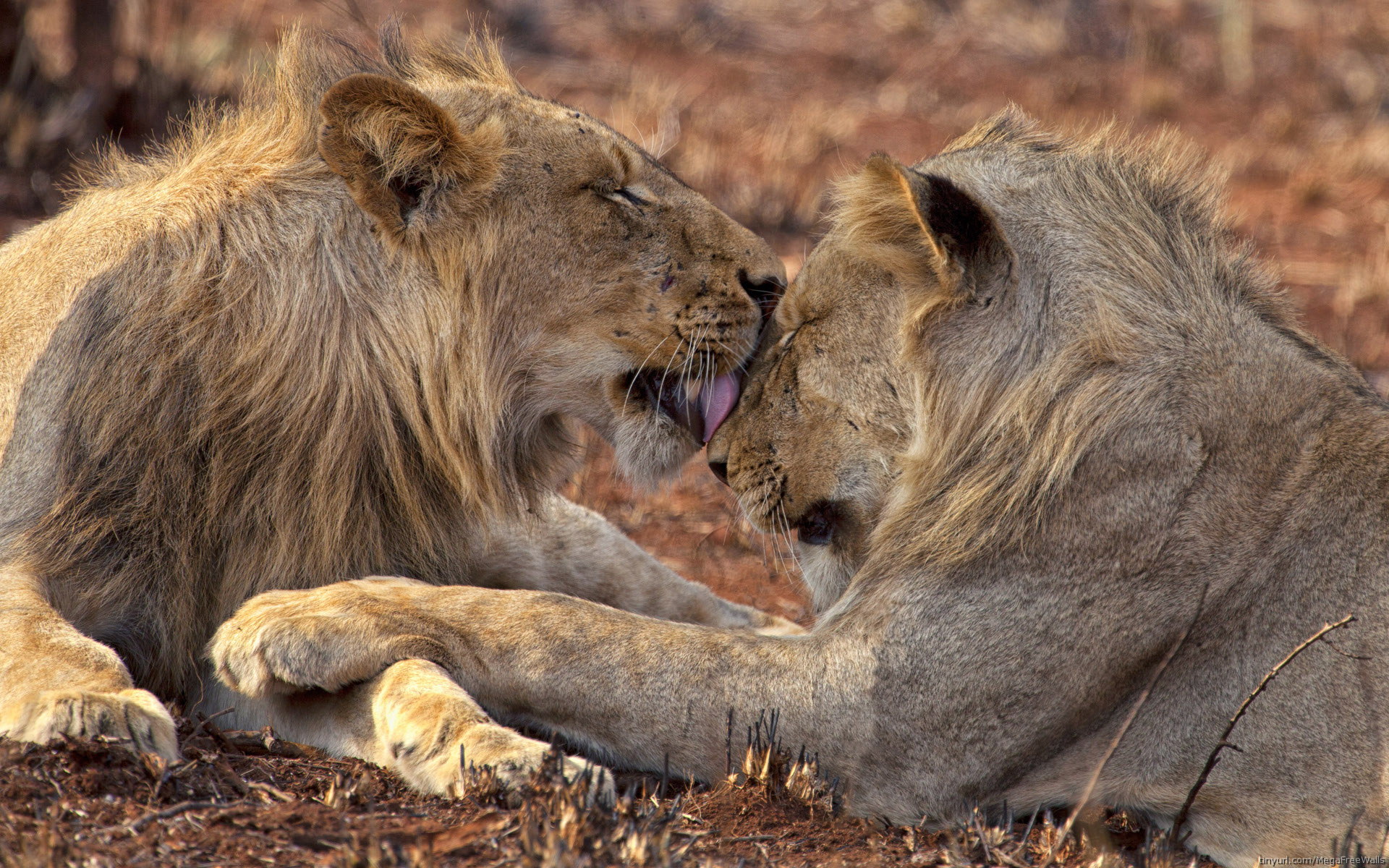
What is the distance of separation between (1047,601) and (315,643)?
143 cm

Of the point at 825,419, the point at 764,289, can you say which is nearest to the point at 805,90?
the point at 764,289

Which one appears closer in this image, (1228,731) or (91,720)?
(91,720)

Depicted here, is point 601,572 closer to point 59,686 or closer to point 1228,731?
point 59,686

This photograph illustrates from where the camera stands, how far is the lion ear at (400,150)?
3035 mm

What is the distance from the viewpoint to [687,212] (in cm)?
350

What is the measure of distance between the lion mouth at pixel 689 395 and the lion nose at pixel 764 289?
0.18 m

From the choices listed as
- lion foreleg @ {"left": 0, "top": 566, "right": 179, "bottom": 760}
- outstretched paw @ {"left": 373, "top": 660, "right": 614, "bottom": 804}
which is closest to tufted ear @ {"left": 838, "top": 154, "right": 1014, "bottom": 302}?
outstretched paw @ {"left": 373, "top": 660, "right": 614, "bottom": 804}

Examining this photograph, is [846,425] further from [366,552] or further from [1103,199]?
[366,552]

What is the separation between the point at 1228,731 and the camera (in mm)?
2645

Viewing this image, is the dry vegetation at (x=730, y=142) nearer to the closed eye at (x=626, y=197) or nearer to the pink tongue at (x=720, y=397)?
the pink tongue at (x=720, y=397)

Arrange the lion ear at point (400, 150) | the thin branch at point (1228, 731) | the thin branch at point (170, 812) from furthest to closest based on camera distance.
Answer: the lion ear at point (400, 150) < the thin branch at point (1228, 731) < the thin branch at point (170, 812)

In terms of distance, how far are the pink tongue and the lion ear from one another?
0.69 metres

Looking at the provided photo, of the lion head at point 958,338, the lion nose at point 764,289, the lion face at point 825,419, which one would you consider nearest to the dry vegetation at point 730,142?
the lion face at point 825,419

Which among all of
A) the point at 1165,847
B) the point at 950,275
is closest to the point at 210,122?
the point at 950,275
